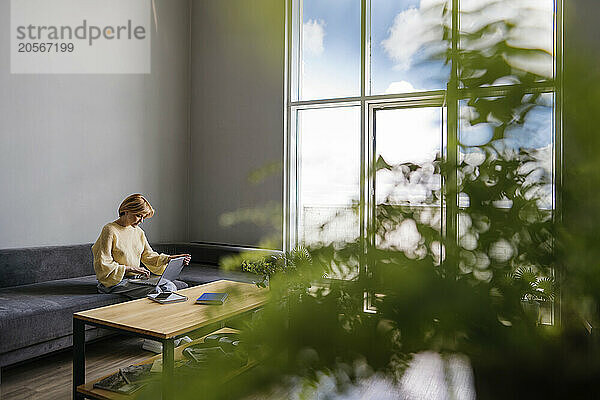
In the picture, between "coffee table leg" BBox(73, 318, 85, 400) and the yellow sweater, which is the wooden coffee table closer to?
"coffee table leg" BBox(73, 318, 85, 400)

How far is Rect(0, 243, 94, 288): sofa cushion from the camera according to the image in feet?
10.5

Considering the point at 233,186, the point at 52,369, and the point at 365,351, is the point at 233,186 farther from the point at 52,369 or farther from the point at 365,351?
the point at 365,351

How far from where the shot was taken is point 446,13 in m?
0.31

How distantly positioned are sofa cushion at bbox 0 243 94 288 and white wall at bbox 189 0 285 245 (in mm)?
1308

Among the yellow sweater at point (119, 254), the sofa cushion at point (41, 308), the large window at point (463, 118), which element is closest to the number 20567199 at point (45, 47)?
the yellow sweater at point (119, 254)

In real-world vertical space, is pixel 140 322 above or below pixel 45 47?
below

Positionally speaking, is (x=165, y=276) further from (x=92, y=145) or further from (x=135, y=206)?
(x=92, y=145)

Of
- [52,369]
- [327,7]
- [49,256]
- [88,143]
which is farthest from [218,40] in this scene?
[52,369]

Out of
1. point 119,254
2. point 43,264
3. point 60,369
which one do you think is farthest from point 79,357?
point 43,264

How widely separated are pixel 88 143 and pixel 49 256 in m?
0.97

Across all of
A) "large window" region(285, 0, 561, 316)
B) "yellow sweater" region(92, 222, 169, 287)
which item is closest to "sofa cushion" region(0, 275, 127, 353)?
"yellow sweater" region(92, 222, 169, 287)

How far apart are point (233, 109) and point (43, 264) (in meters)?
2.20

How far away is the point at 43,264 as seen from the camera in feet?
11.1

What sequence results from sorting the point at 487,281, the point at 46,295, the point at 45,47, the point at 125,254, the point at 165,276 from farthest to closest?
the point at 45,47 → the point at 125,254 → the point at 165,276 → the point at 46,295 → the point at 487,281
